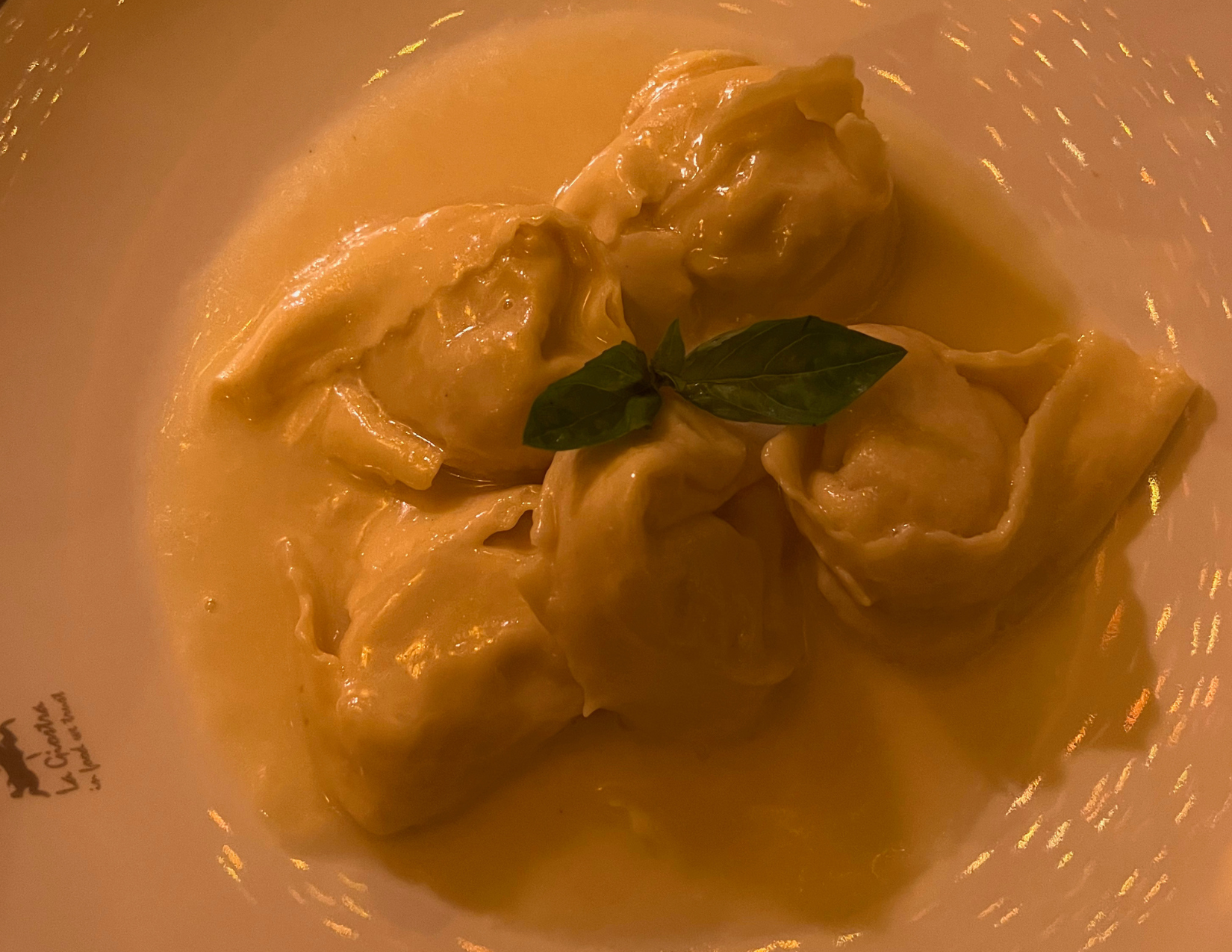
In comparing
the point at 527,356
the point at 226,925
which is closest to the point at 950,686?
the point at 527,356

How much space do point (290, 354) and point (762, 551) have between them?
1260mm

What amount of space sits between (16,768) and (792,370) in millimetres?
1904

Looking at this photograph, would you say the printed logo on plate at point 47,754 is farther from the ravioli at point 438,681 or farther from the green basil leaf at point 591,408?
the green basil leaf at point 591,408

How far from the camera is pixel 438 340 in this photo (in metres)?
2.13

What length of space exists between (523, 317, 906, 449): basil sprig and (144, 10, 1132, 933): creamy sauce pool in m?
0.59

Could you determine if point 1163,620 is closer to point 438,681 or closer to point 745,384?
point 745,384

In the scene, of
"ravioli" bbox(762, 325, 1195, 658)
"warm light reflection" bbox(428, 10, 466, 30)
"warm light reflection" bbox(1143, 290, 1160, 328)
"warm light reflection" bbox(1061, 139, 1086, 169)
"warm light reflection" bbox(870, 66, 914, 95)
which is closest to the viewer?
"ravioli" bbox(762, 325, 1195, 658)

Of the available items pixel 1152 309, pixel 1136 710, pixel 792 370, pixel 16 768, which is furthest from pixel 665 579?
pixel 16 768

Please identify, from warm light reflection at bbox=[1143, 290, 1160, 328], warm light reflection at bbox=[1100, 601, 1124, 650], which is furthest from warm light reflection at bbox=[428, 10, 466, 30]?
warm light reflection at bbox=[1100, 601, 1124, 650]

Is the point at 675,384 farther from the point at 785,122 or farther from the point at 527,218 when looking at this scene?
the point at 785,122

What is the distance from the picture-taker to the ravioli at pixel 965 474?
191cm

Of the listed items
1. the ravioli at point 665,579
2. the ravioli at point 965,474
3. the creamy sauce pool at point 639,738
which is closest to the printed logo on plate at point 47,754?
the creamy sauce pool at point 639,738

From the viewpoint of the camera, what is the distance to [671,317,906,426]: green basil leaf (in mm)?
1794

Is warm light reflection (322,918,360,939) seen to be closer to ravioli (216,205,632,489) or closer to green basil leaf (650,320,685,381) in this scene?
ravioli (216,205,632,489)
